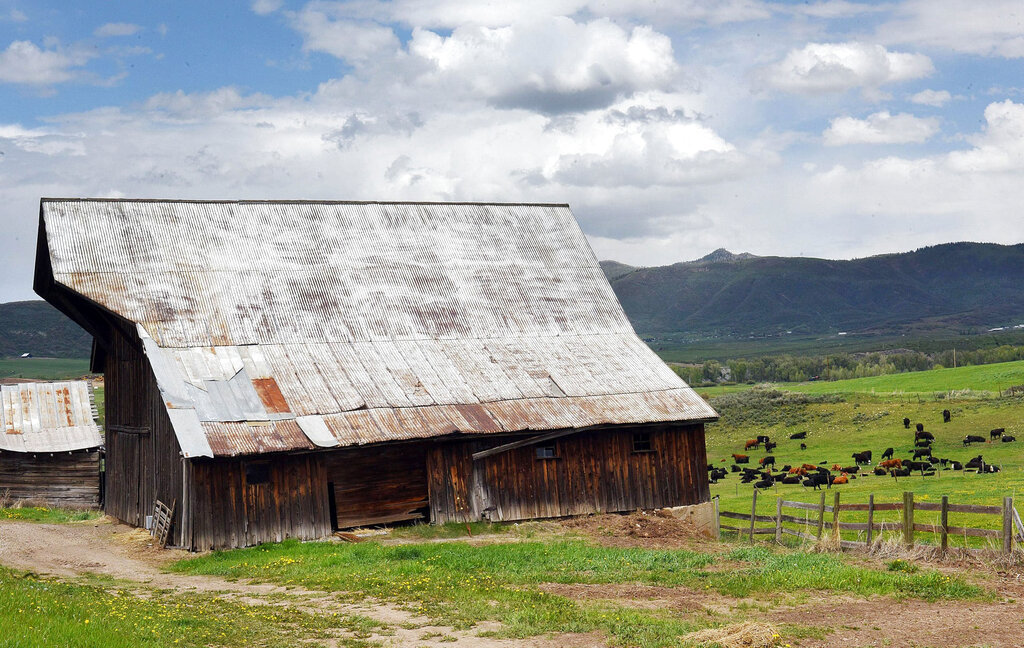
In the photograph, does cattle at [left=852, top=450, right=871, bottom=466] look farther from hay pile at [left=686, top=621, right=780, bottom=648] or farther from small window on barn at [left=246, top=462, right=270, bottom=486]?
hay pile at [left=686, top=621, right=780, bottom=648]

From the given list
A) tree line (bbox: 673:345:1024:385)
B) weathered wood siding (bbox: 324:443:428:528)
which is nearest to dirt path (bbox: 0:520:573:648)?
weathered wood siding (bbox: 324:443:428:528)

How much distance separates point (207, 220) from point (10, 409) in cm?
1286

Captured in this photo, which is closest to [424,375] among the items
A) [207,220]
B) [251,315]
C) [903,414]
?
[251,315]

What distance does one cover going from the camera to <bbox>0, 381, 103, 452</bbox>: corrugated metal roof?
1513 inches

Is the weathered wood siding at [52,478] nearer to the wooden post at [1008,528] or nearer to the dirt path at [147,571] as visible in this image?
the dirt path at [147,571]

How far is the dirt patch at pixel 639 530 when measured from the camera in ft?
87.3

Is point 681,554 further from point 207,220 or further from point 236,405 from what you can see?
point 207,220

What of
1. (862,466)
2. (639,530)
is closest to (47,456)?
(639,530)

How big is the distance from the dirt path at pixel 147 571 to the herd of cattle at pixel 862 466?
3016 centimetres

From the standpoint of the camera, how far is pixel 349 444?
26.0 metres

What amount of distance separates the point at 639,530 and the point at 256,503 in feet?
33.4

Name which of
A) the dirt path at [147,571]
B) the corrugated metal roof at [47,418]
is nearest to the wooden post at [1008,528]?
the dirt path at [147,571]

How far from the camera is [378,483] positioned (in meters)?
27.8

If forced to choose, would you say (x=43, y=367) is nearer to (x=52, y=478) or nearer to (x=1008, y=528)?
(x=52, y=478)
